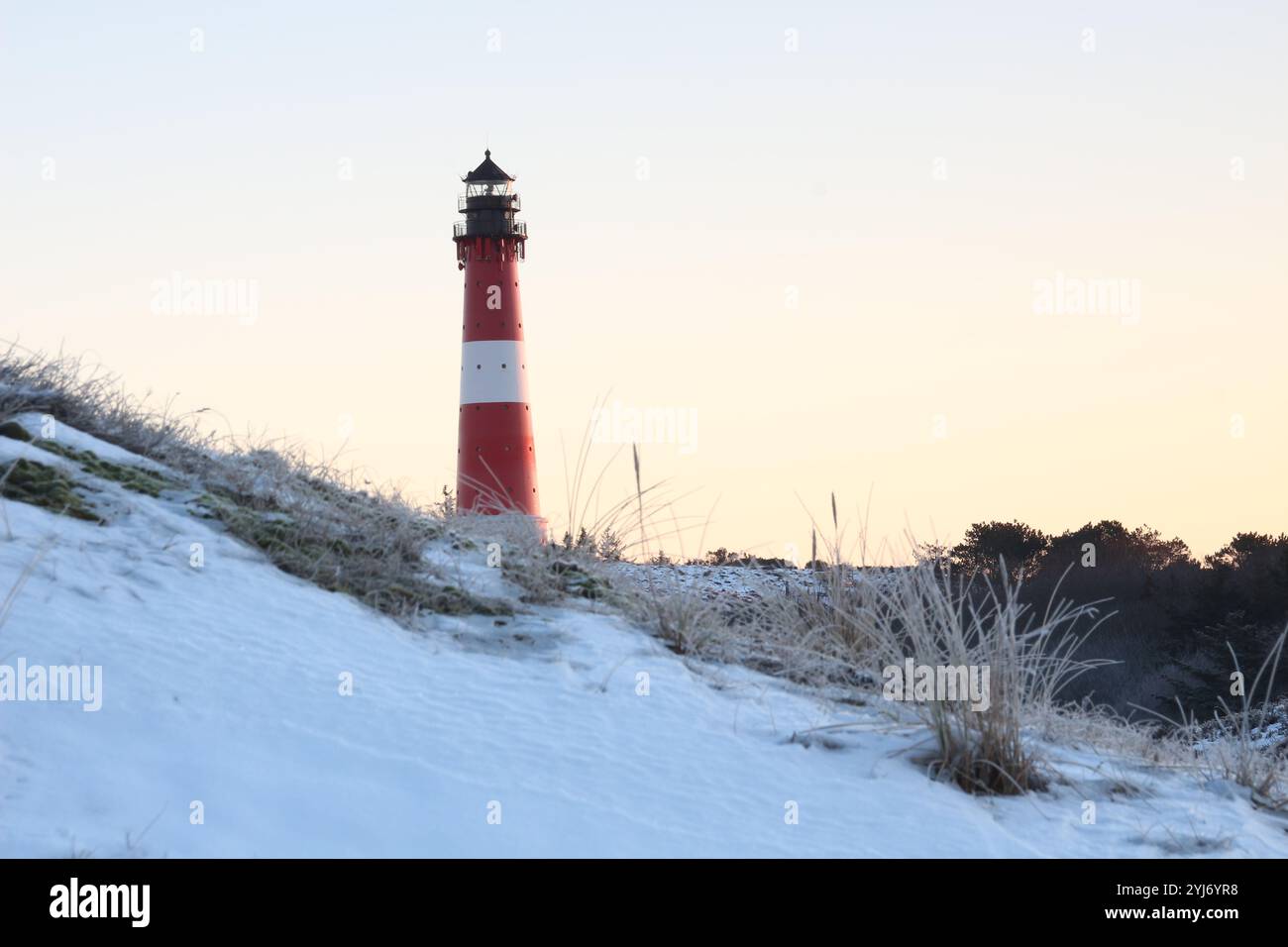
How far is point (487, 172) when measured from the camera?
1160 inches

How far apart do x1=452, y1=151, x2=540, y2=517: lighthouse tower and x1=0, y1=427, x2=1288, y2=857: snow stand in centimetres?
1922

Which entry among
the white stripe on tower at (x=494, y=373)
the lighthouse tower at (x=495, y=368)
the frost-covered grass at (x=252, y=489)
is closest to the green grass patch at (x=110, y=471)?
the frost-covered grass at (x=252, y=489)

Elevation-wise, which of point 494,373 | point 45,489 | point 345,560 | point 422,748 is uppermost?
point 494,373

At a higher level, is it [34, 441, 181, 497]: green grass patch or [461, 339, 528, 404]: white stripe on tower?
[461, 339, 528, 404]: white stripe on tower

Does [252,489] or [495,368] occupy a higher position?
[495,368]

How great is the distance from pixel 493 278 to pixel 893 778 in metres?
23.7

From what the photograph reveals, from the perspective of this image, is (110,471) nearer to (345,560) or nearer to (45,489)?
(45,489)

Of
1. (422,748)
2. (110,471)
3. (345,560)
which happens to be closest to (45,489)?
(110,471)

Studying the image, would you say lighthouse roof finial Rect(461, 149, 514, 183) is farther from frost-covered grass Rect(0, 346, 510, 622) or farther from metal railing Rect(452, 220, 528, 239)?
frost-covered grass Rect(0, 346, 510, 622)

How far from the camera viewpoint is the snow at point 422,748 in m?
3.60

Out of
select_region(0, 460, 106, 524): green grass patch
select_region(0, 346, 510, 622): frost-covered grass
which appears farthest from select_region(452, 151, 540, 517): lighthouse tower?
select_region(0, 460, 106, 524): green grass patch

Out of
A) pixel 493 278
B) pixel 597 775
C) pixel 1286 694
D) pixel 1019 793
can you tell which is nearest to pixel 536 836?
pixel 597 775

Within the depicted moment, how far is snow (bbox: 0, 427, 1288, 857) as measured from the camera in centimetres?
360

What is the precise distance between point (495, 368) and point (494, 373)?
0.10 meters
